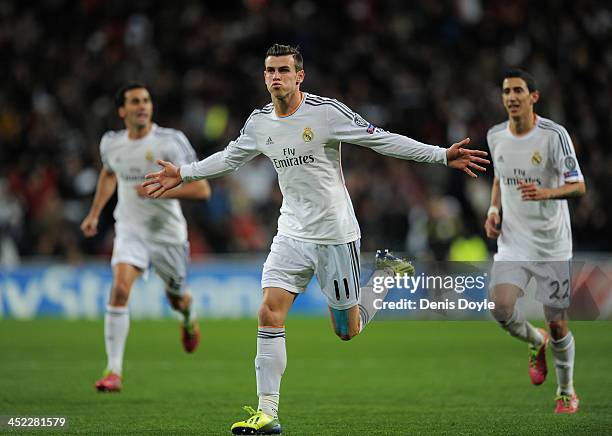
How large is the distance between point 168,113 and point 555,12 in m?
7.70

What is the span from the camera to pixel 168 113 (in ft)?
70.2

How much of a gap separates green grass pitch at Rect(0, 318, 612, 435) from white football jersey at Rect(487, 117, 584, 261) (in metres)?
1.29

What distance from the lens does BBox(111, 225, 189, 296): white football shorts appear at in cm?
1081

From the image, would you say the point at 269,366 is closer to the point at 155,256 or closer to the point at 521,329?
the point at 521,329

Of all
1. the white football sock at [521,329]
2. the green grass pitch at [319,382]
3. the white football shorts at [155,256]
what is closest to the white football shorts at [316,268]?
the green grass pitch at [319,382]

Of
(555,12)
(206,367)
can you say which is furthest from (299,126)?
(555,12)

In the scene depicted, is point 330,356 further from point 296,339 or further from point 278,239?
point 278,239

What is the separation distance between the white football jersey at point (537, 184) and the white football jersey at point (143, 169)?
10.5 ft

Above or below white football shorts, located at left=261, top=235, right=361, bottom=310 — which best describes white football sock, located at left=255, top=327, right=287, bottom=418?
below

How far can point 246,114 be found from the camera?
843 inches

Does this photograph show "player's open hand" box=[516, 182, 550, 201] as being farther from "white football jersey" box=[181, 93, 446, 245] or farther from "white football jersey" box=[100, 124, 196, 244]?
"white football jersey" box=[100, 124, 196, 244]

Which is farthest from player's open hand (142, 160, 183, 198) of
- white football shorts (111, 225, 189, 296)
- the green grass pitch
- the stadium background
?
the stadium background

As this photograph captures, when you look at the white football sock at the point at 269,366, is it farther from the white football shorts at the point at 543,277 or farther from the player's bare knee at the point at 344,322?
the white football shorts at the point at 543,277

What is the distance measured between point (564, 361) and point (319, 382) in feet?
9.39
